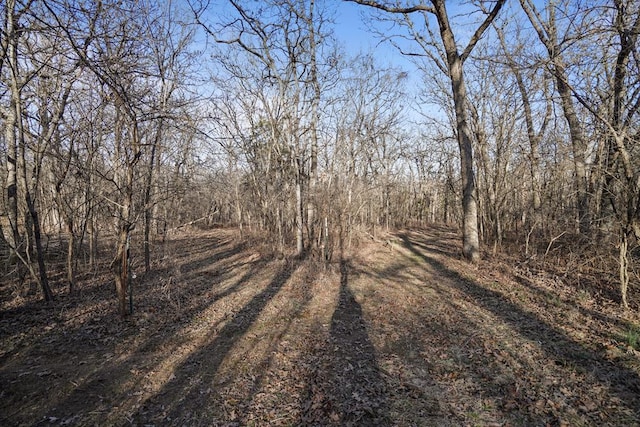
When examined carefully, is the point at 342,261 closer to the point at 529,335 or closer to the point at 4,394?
the point at 529,335

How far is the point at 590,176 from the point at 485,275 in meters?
4.61

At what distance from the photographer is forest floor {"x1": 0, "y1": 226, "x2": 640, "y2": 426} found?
3.58 metres

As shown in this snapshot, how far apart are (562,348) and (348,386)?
3.29 m

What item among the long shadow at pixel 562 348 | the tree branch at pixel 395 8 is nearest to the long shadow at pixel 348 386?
the long shadow at pixel 562 348

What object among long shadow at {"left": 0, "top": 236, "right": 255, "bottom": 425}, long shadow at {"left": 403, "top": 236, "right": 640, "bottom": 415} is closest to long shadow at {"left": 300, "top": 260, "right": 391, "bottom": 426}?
long shadow at {"left": 0, "top": 236, "right": 255, "bottom": 425}

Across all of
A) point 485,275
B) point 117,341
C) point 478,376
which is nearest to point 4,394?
point 117,341

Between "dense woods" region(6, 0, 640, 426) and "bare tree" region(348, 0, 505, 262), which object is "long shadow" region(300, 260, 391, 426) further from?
"bare tree" region(348, 0, 505, 262)

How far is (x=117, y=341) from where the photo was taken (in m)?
5.32

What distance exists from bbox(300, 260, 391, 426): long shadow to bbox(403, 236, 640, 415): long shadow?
102 inches

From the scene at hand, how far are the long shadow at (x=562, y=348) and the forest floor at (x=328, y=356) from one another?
0.07ft

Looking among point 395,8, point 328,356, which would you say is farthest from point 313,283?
point 395,8

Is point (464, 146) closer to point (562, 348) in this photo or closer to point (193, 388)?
point (562, 348)

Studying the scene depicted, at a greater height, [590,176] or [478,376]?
[590,176]

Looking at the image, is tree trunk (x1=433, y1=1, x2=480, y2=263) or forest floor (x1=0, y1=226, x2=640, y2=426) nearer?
forest floor (x1=0, y1=226, x2=640, y2=426)
